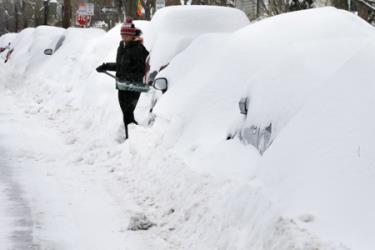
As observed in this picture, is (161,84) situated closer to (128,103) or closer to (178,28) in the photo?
(128,103)

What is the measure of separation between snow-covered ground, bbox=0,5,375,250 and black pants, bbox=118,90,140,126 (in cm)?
19

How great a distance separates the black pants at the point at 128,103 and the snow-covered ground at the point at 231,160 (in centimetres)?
19

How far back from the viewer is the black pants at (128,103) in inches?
349

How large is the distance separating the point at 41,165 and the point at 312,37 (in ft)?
13.4

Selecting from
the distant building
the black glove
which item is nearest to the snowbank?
the black glove

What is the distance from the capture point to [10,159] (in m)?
8.32

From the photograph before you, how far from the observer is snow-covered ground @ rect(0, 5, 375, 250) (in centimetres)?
371

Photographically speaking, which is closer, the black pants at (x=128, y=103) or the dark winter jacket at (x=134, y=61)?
the black pants at (x=128, y=103)

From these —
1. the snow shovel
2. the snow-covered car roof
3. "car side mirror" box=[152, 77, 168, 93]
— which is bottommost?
the snow shovel

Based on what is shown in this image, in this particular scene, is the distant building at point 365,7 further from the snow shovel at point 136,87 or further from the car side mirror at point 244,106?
the car side mirror at point 244,106

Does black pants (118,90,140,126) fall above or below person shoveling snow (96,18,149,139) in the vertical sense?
below

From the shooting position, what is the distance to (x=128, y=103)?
8.94 m

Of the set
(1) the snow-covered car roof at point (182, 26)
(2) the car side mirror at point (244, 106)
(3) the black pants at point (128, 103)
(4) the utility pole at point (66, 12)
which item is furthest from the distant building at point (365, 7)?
(4) the utility pole at point (66, 12)

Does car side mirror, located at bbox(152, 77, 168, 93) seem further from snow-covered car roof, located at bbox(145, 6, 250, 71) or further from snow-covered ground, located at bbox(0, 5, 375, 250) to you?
snow-covered car roof, located at bbox(145, 6, 250, 71)
